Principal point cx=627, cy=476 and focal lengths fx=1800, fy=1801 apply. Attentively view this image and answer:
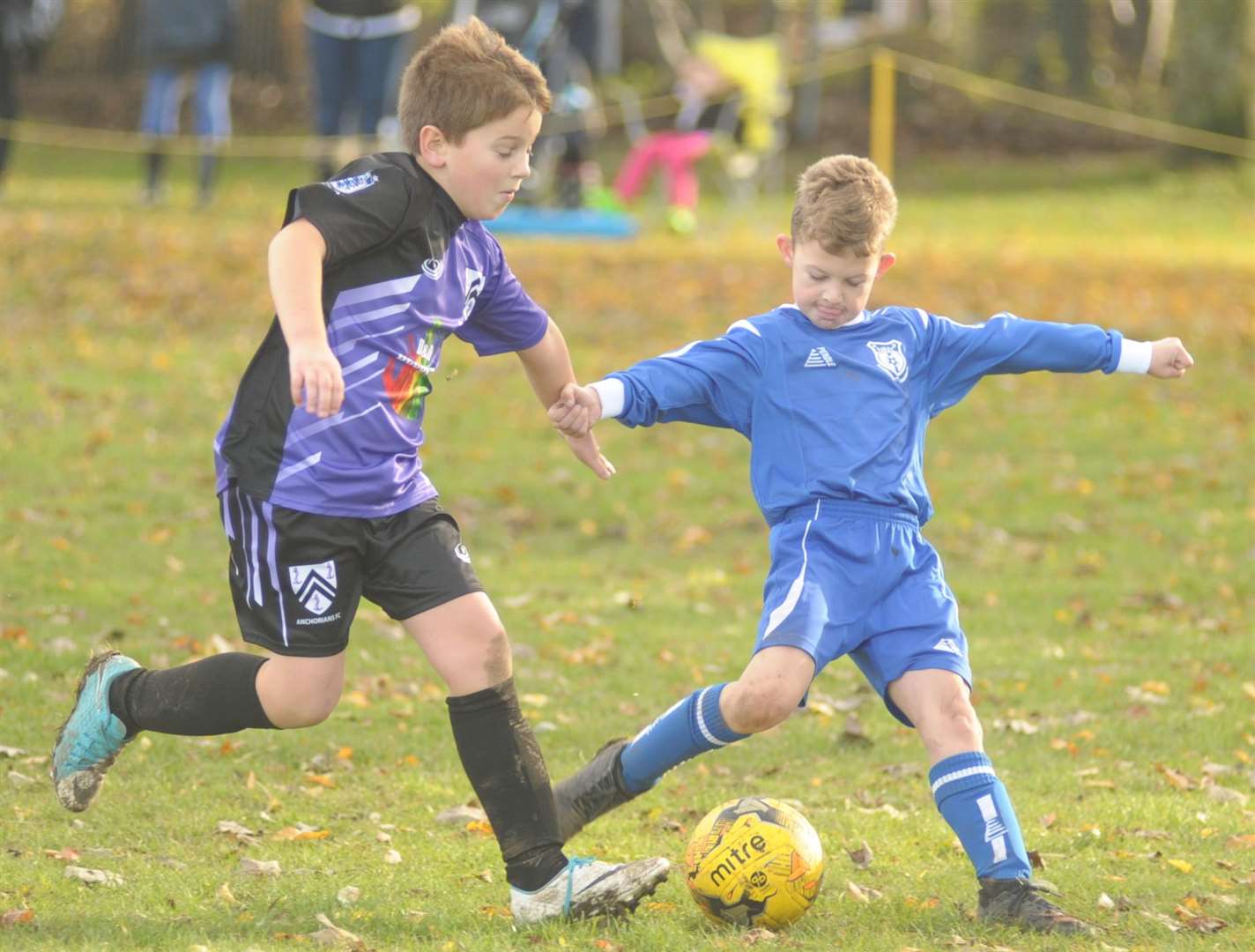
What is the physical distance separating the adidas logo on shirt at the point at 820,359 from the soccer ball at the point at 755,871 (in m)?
1.21

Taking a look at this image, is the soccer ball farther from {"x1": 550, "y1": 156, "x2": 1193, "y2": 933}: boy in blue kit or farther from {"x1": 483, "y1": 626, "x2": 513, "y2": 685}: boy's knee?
{"x1": 483, "y1": 626, "x2": 513, "y2": 685}: boy's knee

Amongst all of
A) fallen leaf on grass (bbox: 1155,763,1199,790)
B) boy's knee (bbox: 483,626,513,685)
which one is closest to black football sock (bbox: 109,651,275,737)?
boy's knee (bbox: 483,626,513,685)

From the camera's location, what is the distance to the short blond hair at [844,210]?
4.71 metres

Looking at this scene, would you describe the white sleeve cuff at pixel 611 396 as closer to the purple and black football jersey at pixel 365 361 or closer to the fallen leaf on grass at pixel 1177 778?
the purple and black football jersey at pixel 365 361

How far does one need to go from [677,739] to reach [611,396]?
0.94m

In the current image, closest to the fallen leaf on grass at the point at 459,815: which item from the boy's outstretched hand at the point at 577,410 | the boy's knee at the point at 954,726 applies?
the boy's outstretched hand at the point at 577,410

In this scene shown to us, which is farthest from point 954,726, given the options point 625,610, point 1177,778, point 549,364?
point 625,610

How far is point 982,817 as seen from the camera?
14.8ft

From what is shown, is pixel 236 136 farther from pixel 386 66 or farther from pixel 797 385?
pixel 797 385

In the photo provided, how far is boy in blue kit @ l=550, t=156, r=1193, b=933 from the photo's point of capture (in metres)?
4.57

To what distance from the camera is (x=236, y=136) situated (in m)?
24.8

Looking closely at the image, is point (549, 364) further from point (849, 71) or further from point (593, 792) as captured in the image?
point (849, 71)

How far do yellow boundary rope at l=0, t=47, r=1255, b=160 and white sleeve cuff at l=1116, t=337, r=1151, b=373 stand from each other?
1608 centimetres

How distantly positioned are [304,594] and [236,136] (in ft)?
70.2
